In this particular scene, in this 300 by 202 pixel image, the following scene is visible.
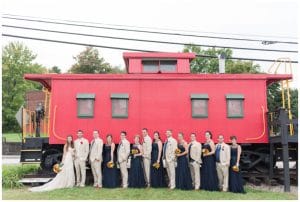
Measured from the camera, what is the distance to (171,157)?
1287 cm

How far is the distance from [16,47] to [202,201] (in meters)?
45.3

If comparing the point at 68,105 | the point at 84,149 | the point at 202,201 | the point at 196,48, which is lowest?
the point at 202,201

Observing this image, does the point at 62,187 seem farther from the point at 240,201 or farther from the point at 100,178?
the point at 240,201

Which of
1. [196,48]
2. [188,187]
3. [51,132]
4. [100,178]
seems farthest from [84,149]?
[196,48]

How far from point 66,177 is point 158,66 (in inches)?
202

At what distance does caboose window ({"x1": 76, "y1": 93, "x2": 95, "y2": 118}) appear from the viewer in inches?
Result: 574

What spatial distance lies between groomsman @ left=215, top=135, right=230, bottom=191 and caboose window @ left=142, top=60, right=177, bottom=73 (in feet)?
12.9

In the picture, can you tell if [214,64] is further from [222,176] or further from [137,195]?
[137,195]

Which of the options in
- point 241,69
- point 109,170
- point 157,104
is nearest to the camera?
point 109,170

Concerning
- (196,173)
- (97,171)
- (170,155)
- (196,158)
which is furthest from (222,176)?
(97,171)

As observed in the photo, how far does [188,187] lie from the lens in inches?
502

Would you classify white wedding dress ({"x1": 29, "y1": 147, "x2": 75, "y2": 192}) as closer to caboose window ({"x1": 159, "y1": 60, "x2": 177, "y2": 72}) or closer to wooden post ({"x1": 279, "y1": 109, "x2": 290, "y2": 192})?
caboose window ({"x1": 159, "y1": 60, "x2": 177, "y2": 72})

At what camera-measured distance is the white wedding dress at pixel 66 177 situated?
509 inches

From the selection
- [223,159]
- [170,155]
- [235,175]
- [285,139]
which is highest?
[285,139]
